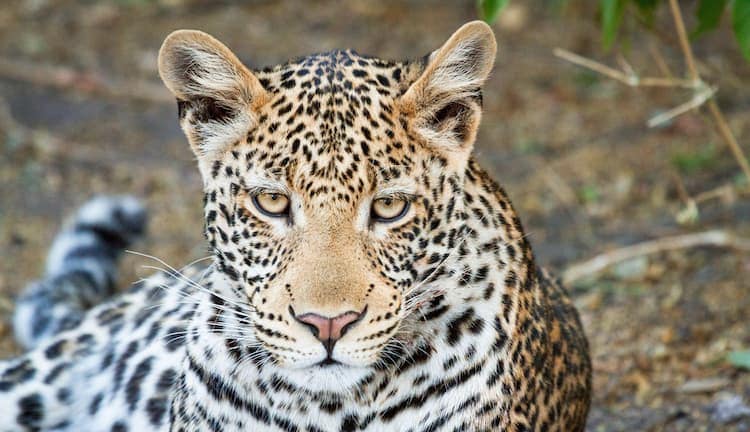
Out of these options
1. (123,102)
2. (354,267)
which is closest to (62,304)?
(354,267)

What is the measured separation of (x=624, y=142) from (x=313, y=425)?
19.3 ft

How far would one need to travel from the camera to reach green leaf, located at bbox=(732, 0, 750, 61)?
16.2 feet

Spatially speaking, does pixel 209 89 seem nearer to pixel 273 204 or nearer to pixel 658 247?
pixel 273 204

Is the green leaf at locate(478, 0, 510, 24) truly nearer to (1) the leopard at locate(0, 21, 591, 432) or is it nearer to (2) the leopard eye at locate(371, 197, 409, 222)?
(1) the leopard at locate(0, 21, 591, 432)

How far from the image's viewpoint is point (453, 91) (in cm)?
398

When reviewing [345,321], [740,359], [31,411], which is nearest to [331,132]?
[345,321]

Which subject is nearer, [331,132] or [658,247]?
[331,132]

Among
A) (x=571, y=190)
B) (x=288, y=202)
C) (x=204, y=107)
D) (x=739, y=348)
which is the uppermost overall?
(x=204, y=107)

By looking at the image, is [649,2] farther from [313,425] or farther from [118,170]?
[118,170]

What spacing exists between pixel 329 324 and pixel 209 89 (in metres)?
1.01

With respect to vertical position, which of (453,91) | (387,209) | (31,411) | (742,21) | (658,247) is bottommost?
(31,411)

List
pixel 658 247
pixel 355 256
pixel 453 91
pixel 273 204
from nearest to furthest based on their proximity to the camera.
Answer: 1. pixel 355 256
2. pixel 273 204
3. pixel 453 91
4. pixel 658 247

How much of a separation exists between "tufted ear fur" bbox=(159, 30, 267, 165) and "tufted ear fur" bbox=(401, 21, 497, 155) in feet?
1.76

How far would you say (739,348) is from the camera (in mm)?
6031
